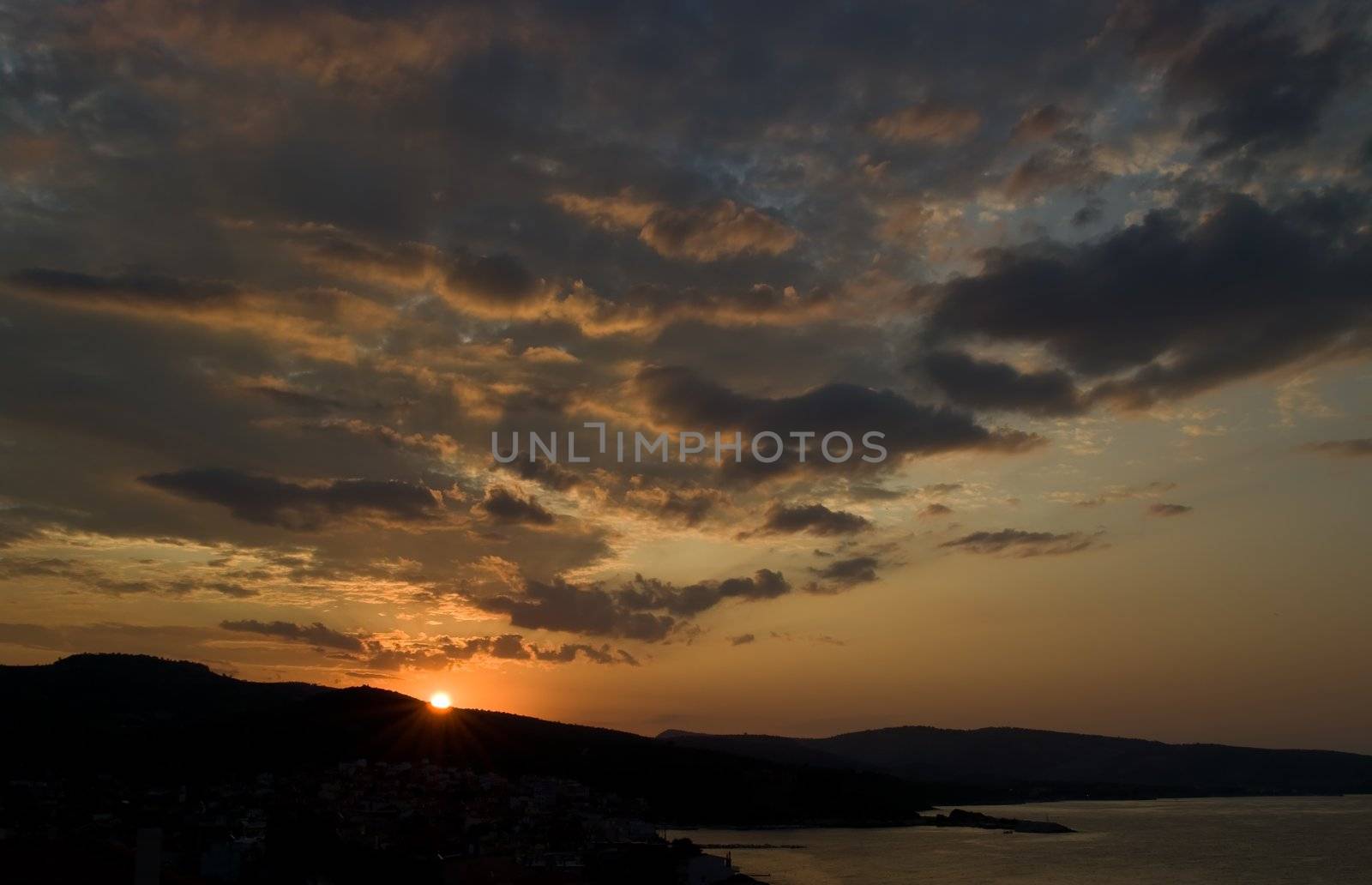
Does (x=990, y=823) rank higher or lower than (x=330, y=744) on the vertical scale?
lower

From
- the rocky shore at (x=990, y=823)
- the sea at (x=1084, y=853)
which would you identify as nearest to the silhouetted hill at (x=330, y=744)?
the rocky shore at (x=990, y=823)

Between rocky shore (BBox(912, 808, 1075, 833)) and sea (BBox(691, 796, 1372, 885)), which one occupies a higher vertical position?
sea (BBox(691, 796, 1372, 885))

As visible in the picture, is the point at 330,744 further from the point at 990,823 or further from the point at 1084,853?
the point at 990,823

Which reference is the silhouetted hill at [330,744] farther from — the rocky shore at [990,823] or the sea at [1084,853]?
the sea at [1084,853]

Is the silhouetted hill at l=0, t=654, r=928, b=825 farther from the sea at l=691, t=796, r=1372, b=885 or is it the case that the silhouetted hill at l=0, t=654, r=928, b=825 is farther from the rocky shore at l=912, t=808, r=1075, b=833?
the sea at l=691, t=796, r=1372, b=885

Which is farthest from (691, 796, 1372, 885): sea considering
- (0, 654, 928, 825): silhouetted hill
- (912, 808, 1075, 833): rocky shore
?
(0, 654, 928, 825): silhouetted hill

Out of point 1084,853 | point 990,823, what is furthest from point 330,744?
point 990,823
